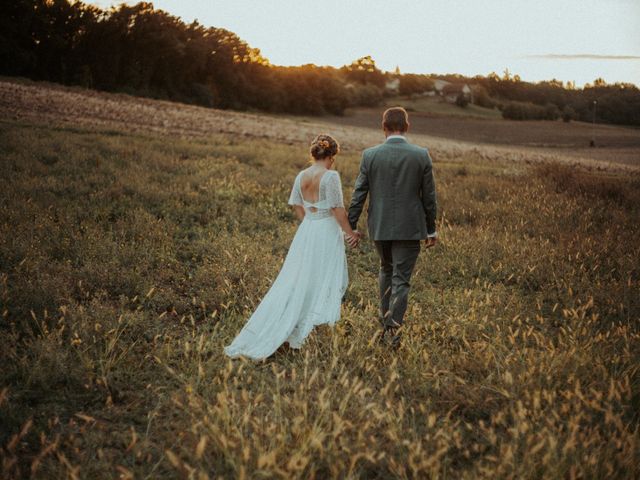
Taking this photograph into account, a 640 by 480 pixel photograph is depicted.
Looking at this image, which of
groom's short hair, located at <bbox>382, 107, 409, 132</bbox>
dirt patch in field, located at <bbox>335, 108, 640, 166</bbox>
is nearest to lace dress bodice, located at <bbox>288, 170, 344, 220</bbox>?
groom's short hair, located at <bbox>382, 107, 409, 132</bbox>

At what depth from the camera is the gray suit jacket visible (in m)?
5.11

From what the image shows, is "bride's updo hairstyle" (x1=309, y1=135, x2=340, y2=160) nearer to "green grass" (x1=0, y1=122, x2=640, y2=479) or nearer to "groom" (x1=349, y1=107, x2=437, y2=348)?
"groom" (x1=349, y1=107, x2=437, y2=348)

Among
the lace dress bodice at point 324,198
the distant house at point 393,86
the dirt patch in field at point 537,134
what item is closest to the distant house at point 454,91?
the distant house at point 393,86

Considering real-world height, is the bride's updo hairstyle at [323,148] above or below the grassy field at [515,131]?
below

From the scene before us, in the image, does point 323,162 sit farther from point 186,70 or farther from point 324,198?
point 186,70

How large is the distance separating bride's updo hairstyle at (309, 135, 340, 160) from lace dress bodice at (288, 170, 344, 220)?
0.66 ft

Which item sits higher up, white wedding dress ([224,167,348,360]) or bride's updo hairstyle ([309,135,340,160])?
bride's updo hairstyle ([309,135,340,160])

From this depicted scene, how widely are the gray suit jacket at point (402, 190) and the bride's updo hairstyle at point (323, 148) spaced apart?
0.48 metres

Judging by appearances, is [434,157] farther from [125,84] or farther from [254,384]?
[125,84]

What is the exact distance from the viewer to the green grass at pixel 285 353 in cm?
327

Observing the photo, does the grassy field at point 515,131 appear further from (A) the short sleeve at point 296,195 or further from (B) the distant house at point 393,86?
(A) the short sleeve at point 296,195

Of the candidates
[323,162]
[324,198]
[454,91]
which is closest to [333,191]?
[324,198]

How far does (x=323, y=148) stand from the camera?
540cm

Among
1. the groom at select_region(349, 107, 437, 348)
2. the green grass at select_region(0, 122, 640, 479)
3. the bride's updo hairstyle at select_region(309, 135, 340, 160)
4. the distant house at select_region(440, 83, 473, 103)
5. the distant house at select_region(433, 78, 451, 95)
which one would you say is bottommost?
the green grass at select_region(0, 122, 640, 479)
